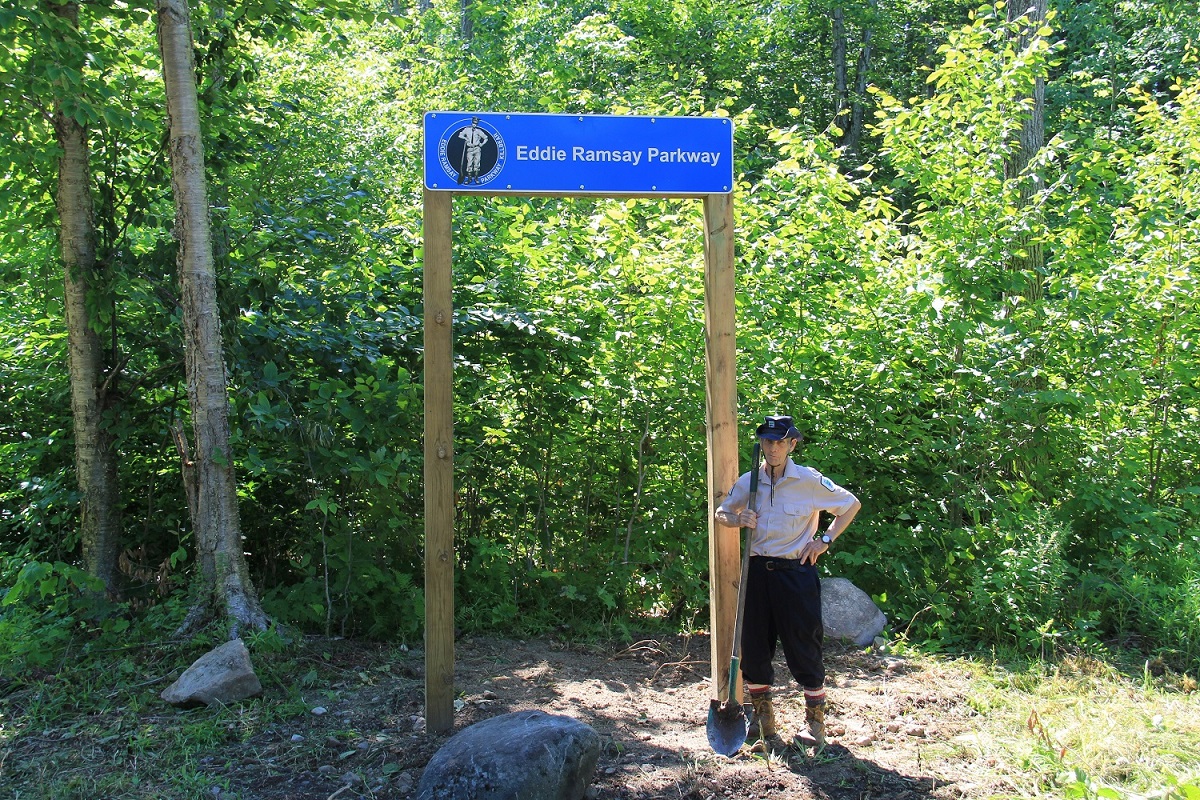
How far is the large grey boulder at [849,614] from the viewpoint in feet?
20.9

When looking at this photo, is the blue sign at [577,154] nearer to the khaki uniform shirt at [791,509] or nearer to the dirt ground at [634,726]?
the khaki uniform shirt at [791,509]

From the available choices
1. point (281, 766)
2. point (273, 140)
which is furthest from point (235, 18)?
point (281, 766)

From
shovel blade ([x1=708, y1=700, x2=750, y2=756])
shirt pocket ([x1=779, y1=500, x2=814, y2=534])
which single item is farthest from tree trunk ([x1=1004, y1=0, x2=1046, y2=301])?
shovel blade ([x1=708, y1=700, x2=750, y2=756])

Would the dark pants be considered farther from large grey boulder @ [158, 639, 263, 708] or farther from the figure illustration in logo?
large grey boulder @ [158, 639, 263, 708]

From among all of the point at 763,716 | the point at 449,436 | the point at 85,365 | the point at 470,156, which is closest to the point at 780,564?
the point at 763,716

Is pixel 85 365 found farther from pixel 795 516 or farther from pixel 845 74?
pixel 845 74

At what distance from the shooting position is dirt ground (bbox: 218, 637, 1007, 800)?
13.5 feet

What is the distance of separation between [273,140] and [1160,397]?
7.18m

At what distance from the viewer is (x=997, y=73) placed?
702 cm

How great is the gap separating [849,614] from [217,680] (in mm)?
4009

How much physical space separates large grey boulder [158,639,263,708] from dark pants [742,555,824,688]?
2.54 meters

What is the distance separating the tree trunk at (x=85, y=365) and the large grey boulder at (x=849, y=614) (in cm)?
467

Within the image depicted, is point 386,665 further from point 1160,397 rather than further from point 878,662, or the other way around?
point 1160,397

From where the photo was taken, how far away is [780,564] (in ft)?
14.7
